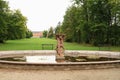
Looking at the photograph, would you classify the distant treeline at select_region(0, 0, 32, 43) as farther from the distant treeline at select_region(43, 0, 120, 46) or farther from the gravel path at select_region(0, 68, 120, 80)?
the gravel path at select_region(0, 68, 120, 80)

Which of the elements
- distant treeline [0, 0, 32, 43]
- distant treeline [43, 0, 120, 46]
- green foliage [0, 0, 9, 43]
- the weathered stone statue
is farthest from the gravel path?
distant treeline [0, 0, 32, 43]

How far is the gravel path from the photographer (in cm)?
1235

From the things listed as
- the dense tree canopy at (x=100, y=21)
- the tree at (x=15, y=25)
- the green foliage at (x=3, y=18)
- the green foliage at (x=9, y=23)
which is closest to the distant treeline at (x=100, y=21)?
the dense tree canopy at (x=100, y=21)

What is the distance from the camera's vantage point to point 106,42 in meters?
48.9

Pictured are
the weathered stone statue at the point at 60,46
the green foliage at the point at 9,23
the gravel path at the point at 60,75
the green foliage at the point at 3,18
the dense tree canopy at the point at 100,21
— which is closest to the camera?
the gravel path at the point at 60,75

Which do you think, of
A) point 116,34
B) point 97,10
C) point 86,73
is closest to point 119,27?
point 116,34

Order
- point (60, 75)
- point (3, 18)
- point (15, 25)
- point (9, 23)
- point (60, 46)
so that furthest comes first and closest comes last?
point (15, 25) < point (9, 23) < point (3, 18) < point (60, 46) < point (60, 75)

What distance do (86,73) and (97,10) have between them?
35.2 meters

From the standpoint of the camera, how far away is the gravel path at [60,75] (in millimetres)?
12351

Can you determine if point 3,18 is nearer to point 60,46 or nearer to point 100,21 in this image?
point 100,21

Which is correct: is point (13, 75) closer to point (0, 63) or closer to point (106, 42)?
point (0, 63)

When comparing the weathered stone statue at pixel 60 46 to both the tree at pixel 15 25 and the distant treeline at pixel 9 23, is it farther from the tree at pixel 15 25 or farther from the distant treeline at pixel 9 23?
the tree at pixel 15 25

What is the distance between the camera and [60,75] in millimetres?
13078

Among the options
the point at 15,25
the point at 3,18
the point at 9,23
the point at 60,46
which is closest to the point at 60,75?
the point at 60,46
